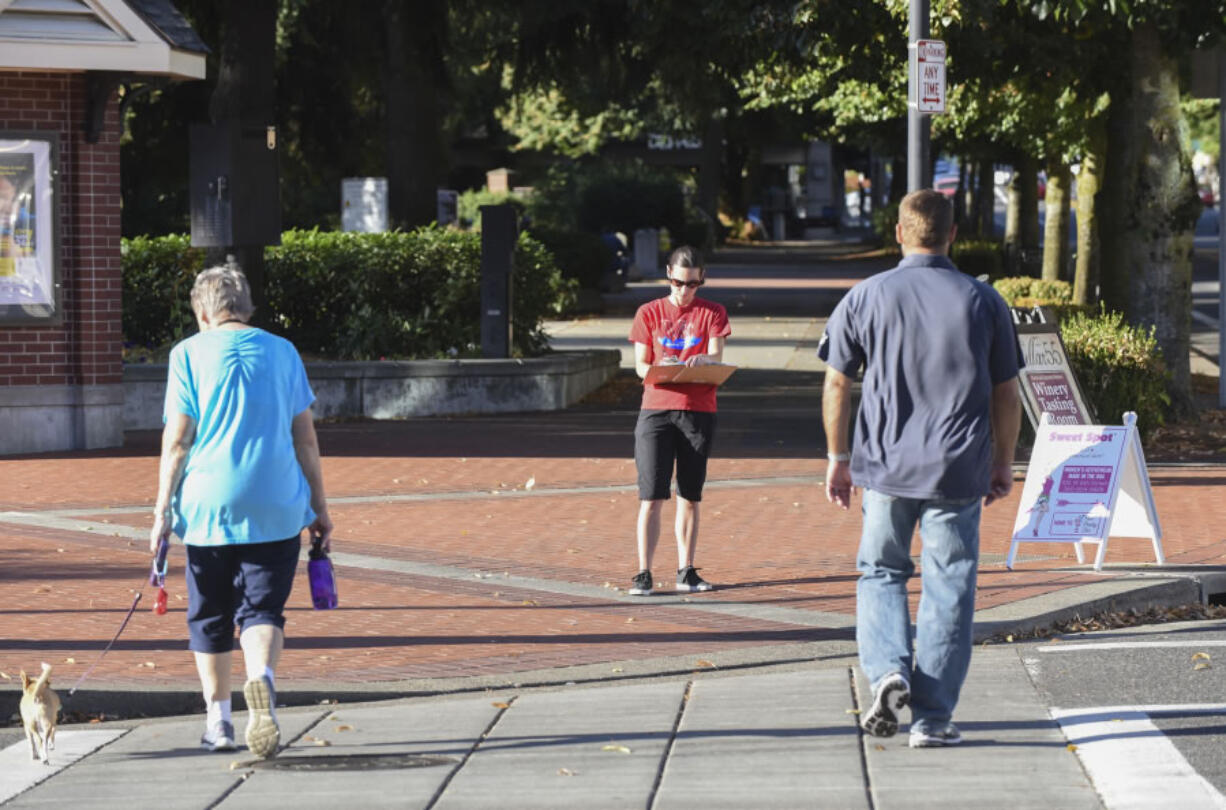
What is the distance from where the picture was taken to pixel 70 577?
31.2 feet

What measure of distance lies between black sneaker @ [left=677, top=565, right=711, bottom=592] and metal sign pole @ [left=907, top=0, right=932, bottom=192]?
3.14 metres

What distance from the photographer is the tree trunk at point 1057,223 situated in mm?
33812

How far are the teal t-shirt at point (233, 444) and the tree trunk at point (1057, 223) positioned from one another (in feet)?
95.4

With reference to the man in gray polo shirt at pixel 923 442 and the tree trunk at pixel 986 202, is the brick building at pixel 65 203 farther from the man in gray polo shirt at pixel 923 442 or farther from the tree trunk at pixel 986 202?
the tree trunk at pixel 986 202

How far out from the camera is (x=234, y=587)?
20.3 ft

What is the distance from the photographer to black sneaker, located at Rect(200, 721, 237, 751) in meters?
6.26

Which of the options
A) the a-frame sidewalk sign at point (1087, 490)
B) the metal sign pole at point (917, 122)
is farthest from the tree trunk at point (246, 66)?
the a-frame sidewalk sign at point (1087, 490)

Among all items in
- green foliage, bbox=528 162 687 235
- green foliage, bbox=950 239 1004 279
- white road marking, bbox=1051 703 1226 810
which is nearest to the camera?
white road marking, bbox=1051 703 1226 810

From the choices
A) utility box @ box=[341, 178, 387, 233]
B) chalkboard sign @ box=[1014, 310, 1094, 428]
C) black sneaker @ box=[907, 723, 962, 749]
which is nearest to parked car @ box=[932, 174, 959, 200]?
utility box @ box=[341, 178, 387, 233]

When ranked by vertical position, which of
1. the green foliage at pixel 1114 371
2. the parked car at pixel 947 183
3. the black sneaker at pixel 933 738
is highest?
the parked car at pixel 947 183

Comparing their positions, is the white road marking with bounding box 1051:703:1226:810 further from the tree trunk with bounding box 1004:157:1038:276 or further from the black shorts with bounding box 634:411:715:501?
the tree trunk with bounding box 1004:157:1038:276

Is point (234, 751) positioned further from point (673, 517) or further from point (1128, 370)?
point (1128, 370)

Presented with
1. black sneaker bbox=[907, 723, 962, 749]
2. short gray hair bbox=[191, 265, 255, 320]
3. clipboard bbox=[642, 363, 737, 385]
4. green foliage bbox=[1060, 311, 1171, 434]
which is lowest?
black sneaker bbox=[907, 723, 962, 749]

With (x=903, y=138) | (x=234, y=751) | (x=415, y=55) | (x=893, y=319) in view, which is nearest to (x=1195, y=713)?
(x=893, y=319)
